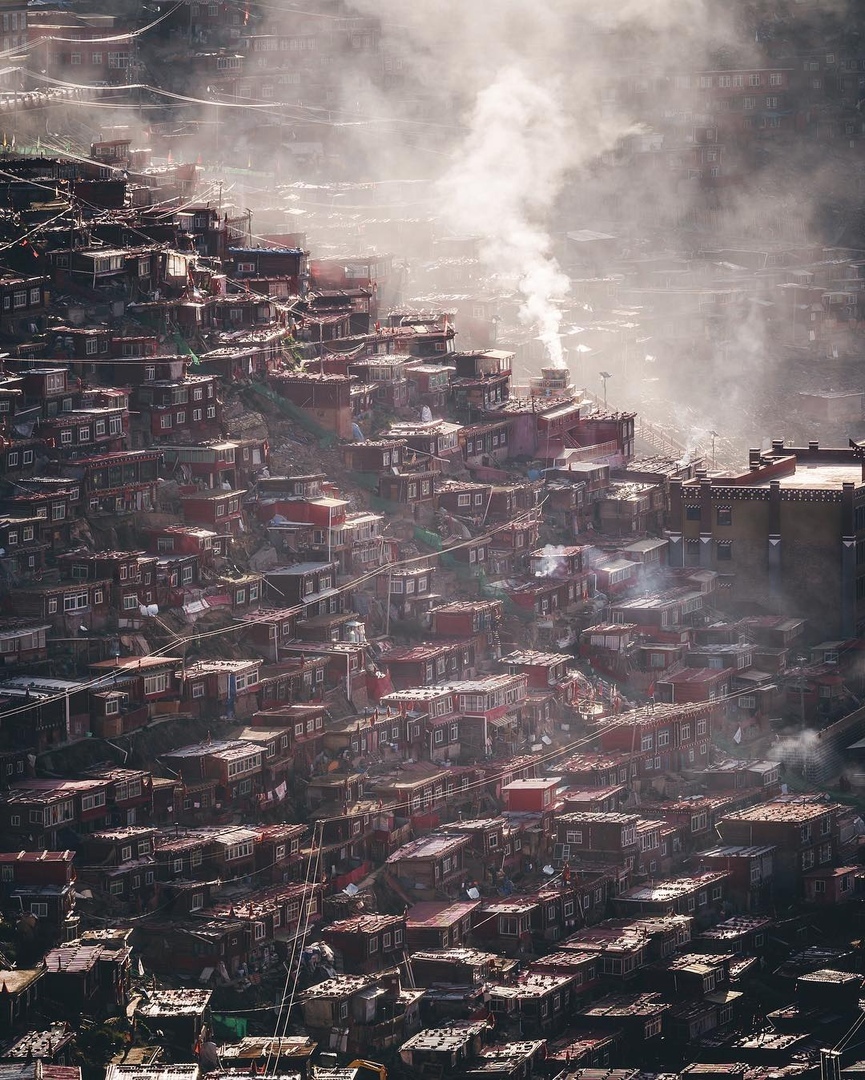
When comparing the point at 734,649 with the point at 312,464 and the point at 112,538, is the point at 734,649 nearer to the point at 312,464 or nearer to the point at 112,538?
the point at 312,464

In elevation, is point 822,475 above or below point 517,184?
below

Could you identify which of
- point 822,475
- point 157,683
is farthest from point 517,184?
point 157,683

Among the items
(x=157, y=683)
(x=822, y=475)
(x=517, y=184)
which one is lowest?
(x=157, y=683)

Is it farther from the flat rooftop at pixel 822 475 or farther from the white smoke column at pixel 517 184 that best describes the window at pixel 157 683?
the white smoke column at pixel 517 184

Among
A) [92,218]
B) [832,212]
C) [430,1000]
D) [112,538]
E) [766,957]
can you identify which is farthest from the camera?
[832,212]

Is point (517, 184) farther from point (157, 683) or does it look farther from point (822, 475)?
point (157, 683)

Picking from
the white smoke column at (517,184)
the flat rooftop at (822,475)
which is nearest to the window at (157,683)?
the flat rooftop at (822,475)

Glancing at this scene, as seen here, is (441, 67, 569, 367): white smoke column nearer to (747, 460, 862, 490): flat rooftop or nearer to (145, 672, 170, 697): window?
(747, 460, 862, 490): flat rooftop

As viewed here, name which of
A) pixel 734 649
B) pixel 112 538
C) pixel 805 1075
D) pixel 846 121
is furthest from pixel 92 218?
pixel 846 121
